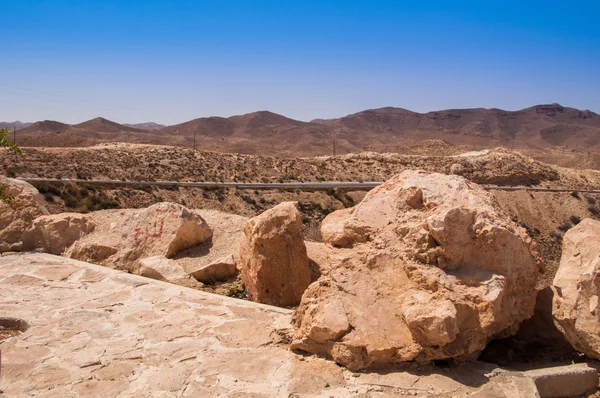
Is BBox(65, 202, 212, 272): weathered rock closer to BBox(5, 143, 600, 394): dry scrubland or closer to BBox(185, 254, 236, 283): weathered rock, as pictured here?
BBox(5, 143, 600, 394): dry scrubland

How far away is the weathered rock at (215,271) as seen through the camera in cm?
692

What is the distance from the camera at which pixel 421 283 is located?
441 cm

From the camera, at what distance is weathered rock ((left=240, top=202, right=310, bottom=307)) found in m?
5.99

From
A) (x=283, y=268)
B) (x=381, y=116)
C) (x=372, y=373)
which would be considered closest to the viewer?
(x=372, y=373)

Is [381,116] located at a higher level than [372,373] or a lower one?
higher

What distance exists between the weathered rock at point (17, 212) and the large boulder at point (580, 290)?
7.80 m

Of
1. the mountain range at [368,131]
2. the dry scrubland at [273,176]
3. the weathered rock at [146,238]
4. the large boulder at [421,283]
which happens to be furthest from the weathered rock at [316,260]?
the mountain range at [368,131]

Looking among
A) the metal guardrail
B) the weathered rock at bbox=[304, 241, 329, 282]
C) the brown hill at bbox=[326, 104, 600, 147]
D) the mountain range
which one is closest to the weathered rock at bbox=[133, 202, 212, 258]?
the weathered rock at bbox=[304, 241, 329, 282]

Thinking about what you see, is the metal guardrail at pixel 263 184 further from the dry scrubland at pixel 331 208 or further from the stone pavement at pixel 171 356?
the stone pavement at pixel 171 356

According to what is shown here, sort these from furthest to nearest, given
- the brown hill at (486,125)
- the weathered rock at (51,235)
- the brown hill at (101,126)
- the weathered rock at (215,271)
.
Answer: the brown hill at (486,125) < the brown hill at (101,126) < the weathered rock at (51,235) < the weathered rock at (215,271)

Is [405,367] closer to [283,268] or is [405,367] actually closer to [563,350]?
[563,350]

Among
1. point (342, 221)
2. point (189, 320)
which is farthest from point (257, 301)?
point (342, 221)

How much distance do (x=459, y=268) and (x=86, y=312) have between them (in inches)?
152

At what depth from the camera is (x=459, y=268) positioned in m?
4.47
